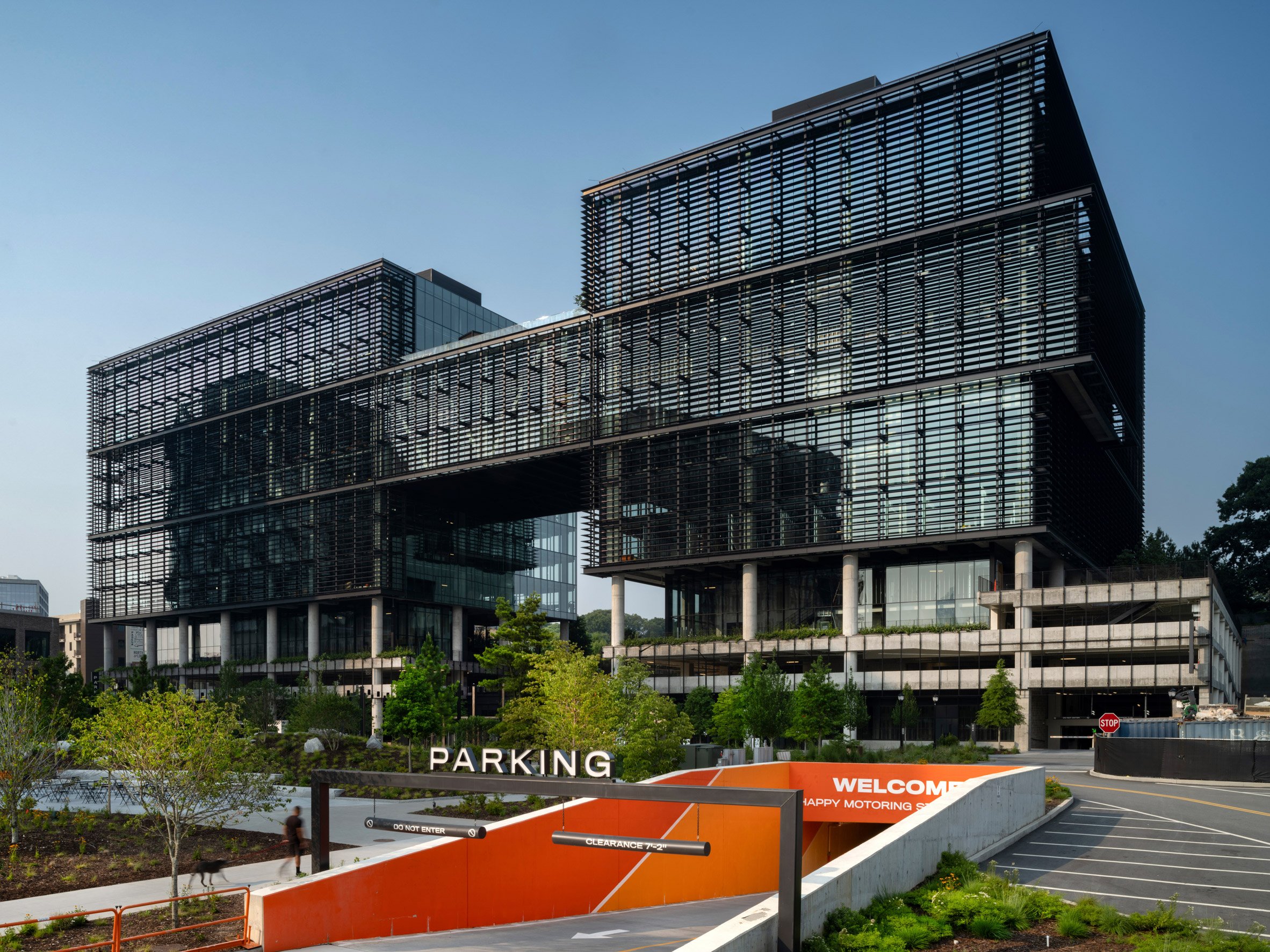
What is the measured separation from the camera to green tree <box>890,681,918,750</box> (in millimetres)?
68938

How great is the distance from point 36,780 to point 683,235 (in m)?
56.9

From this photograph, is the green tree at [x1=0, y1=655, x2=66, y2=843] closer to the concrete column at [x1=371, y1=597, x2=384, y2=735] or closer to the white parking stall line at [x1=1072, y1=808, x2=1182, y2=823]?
the white parking stall line at [x1=1072, y1=808, x2=1182, y2=823]

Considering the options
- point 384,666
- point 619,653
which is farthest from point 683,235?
point 384,666

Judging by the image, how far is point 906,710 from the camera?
69.1 metres

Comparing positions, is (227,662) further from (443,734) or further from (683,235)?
(683,235)

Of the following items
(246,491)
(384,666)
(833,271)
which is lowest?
(384,666)

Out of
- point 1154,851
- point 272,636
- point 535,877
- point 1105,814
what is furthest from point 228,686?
point 1154,851

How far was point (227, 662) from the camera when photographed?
99.9m

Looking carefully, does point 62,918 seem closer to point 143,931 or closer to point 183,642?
point 143,931

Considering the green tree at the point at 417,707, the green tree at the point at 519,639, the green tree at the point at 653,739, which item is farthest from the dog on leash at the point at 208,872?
the green tree at the point at 417,707

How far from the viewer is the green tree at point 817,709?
64.1 metres

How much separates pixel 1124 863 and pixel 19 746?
34.5 m

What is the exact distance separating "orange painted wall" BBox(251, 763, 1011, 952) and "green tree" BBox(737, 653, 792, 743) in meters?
24.1

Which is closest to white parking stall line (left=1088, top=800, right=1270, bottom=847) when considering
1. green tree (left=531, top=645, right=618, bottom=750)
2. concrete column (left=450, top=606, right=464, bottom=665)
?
green tree (left=531, top=645, right=618, bottom=750)
